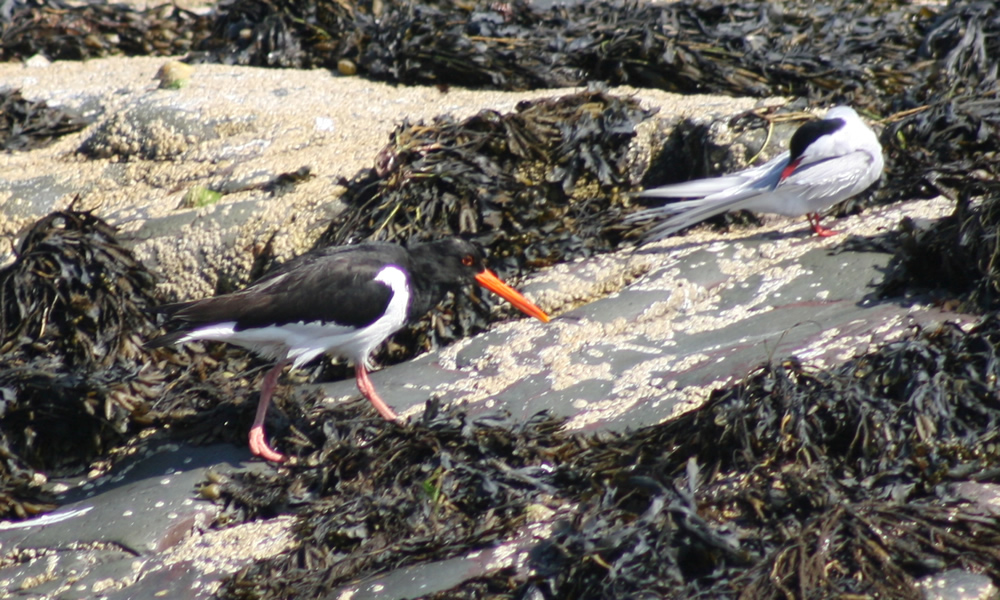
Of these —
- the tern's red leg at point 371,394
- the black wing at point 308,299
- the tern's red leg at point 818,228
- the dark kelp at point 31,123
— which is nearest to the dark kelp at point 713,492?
the tern's red leg at point 371,394

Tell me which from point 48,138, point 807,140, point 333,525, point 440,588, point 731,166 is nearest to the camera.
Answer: point 440,588

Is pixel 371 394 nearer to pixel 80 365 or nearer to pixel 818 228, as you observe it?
pixel 80 365

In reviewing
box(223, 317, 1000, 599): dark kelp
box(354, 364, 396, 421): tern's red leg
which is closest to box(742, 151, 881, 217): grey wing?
box(223, 317, 1000, 599): dark kelp

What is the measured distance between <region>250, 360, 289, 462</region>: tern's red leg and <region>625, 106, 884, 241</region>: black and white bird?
2.59m

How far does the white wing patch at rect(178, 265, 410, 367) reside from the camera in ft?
16.8

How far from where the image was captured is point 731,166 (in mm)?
6816

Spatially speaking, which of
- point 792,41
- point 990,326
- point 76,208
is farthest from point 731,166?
point 76,208

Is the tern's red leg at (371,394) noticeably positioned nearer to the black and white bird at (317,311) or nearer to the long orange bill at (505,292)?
the black and white bird at (317,311)

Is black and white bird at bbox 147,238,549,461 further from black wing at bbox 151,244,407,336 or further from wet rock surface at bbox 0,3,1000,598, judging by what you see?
wet rock surface at bbox 0,3,1000,598

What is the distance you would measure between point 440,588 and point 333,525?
674mm

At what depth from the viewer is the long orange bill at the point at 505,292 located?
218 inches

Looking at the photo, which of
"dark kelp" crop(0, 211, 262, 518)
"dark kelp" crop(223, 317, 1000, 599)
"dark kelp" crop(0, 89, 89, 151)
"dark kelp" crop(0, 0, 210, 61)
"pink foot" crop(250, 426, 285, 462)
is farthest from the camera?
"dark kelp" crop(0, 0, 210, 61)

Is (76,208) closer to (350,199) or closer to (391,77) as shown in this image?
(350,199)

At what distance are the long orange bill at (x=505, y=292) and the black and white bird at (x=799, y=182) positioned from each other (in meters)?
1.23
